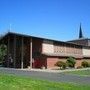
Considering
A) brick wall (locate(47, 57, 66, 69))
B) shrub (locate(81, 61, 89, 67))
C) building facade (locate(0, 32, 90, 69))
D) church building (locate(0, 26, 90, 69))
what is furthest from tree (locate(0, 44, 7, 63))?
shrub (locate(81, 61, 89, 67))

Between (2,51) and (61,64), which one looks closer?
(61,64)

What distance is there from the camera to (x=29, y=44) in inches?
1804

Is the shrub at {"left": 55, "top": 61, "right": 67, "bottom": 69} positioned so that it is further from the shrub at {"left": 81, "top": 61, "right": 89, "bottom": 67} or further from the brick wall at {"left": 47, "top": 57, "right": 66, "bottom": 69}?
the shrub at {"left": 81, "top": 61, "right": 89, "bottom": 67}

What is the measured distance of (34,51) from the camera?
4547 centimetres

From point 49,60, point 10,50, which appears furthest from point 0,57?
point 49,60

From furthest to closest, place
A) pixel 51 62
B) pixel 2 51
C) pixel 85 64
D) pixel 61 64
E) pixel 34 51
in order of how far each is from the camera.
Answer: pixel 2 51 < pixel 85 64 < pixel 34 51 < pixel 51 62 < pixel 61 64

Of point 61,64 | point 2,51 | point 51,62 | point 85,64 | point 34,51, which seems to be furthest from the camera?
point 2,51

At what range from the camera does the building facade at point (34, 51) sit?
4416 cm

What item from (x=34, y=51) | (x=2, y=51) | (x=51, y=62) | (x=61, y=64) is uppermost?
(x=2, y=51)

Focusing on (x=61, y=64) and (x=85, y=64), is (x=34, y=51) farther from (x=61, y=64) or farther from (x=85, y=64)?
(x=85, y=64)

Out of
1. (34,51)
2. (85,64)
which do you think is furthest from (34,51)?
(85,64)

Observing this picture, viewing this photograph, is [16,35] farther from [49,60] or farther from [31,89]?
[31,89]

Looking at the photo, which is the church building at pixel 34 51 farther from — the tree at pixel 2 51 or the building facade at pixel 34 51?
the tree at pixel 2 51

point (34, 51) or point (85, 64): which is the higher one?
point (34, 51)
